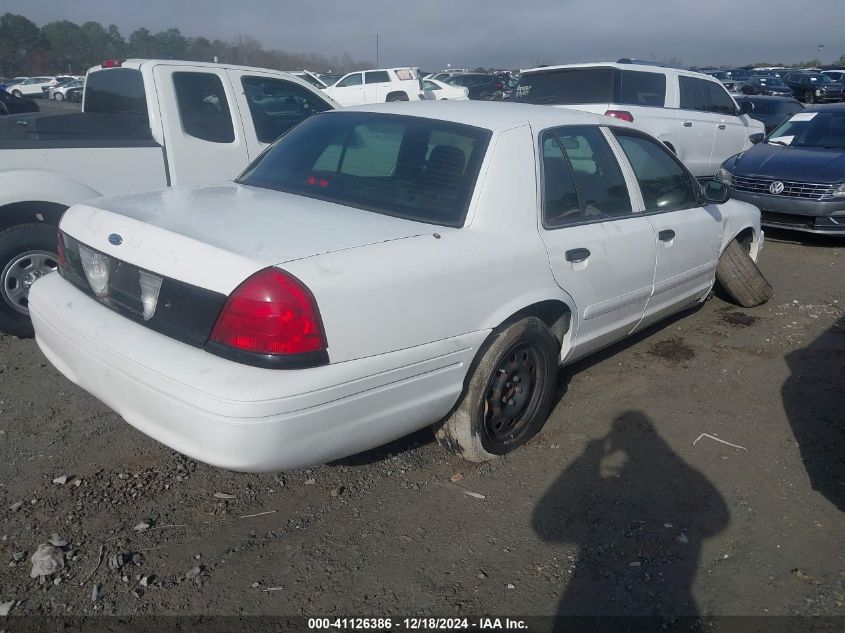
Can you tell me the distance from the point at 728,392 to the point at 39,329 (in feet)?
→ 12.7

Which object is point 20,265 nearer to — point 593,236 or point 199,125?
point 199,125

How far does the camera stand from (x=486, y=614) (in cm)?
262

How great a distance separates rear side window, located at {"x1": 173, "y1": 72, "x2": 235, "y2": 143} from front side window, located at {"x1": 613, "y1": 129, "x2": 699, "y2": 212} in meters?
3.13

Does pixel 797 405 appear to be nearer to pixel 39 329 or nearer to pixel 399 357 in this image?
pixel 399 357

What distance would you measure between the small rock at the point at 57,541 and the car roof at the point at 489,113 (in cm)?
254

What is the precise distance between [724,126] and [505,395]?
30.9 feet

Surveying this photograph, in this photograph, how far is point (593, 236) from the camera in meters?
3.82

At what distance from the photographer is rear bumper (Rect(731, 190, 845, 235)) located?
798 cm

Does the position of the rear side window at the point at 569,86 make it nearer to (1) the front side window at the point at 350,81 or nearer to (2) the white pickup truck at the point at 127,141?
(2) the white pickup truck at the point at 127,141

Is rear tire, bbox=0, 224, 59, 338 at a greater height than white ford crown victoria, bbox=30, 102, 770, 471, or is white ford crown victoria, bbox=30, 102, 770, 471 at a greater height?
white ford crown victoria, bbox=30, 102, 770, 471

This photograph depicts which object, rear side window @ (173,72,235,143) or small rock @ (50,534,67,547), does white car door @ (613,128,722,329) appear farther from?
small rock @ (50,534,67,547)

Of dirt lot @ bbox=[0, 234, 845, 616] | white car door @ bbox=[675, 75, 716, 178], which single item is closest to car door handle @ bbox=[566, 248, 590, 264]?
dirt lot @ bbox=[0, 234, 845, 616]

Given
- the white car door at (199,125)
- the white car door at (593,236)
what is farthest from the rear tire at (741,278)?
the white car door at (199,125)

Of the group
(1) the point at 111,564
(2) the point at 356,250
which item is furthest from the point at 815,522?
(1) the point at 111,564
